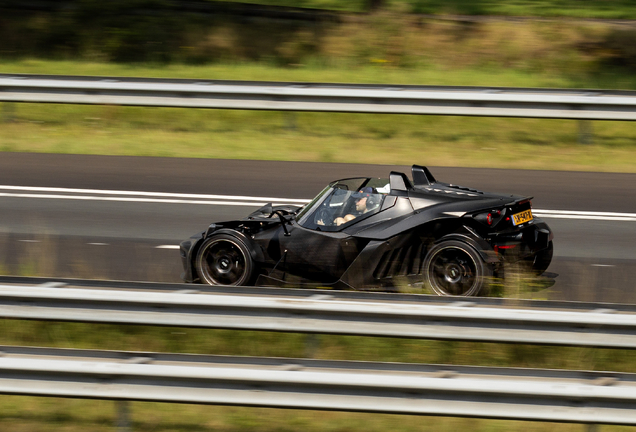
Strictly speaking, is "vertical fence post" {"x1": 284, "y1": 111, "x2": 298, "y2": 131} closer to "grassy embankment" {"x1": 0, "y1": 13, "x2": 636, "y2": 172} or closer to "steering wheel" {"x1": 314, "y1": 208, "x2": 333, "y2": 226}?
"grassy embankment" {"x1": 0, "y1": 13, "x2": 636, "y2": 172}

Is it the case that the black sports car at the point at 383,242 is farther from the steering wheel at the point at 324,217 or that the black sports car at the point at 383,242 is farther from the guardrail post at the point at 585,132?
the guardrail post at the point at 585,132

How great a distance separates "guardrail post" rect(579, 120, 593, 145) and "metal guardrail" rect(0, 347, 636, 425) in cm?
851

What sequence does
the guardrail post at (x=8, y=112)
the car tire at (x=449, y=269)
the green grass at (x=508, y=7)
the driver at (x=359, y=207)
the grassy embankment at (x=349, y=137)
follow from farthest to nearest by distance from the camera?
1. the green grass at (x=508, y=7)
2. the guardrail post at (x=8, y=112)
3. the driver at (x=359, y=207)
4. the car tire at (x=449, y=269)
5. the grassy embankment at (x=349, y=137)

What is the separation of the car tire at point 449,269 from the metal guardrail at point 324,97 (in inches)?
232

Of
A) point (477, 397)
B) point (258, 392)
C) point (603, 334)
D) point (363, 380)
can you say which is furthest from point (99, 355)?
point (603, 334)

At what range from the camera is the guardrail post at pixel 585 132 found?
42.5ft

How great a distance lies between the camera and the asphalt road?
8.70m

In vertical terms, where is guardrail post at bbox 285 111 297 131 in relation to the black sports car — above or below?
above

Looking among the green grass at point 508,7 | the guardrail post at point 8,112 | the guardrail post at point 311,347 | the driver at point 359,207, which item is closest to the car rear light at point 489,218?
the driver at point 359,207

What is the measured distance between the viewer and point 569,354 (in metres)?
6.32

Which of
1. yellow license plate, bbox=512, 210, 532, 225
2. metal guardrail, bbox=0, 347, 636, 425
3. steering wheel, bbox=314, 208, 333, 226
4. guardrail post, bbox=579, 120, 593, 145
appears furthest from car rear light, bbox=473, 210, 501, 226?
guardrail post, bbox=579, 120, 593, 145

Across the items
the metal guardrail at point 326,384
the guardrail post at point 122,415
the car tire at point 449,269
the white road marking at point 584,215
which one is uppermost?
the white road marking at point 584,215

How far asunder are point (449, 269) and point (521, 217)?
0.82 m

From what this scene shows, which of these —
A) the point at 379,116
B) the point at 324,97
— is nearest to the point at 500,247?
the point at 324,97
